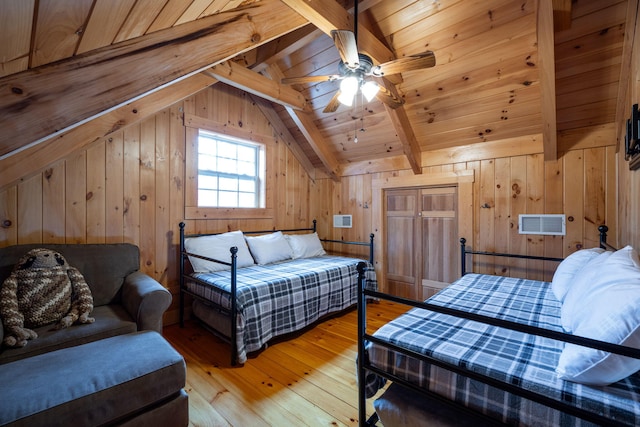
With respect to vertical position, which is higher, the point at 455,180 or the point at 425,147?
the point at 425,147

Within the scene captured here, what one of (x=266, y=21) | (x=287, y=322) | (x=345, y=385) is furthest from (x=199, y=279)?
(x=266, y=21)

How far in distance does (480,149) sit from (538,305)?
1.84 meters

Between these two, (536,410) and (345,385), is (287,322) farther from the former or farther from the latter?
(536,410)

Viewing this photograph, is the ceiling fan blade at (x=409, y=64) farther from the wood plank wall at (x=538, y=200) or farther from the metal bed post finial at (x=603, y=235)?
the metal bed post finial at (x=603, y=235)

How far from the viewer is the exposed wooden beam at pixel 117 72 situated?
1067mm

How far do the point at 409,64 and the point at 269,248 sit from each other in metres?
2.40

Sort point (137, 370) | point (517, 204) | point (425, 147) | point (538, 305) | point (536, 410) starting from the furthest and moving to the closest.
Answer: point (425, 147)
point (517, 204)
point (538, 305)
point (137, 370)
point (536, 410)

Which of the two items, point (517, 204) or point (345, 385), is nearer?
point (345, 385)

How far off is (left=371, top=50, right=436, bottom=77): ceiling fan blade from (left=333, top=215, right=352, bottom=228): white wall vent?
8.22ft

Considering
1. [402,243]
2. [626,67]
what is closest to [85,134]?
[402,243]

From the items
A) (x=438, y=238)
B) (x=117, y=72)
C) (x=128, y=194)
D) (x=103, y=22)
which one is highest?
(x=103, y=22)

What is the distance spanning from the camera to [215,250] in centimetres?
292

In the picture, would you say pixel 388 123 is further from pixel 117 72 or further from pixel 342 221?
pixel 117 72

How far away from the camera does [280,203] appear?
402 centimetres
